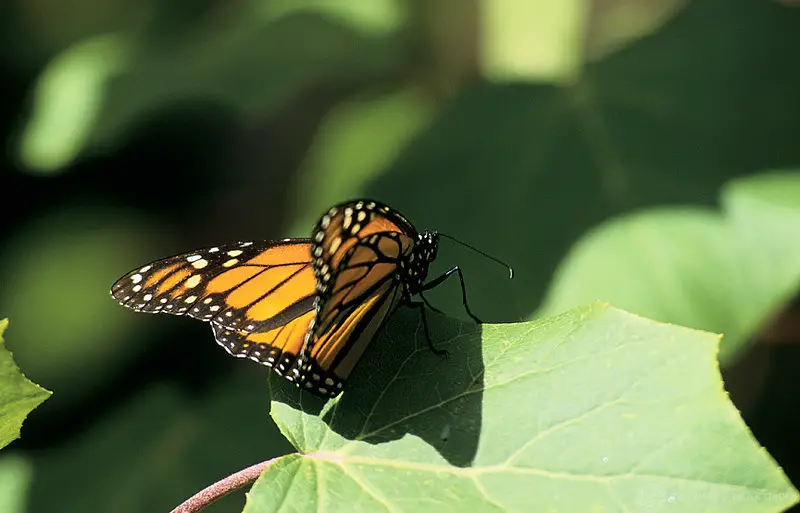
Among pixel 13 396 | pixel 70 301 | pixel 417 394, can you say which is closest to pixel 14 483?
pixel 70 301

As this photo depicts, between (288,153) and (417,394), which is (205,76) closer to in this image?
(288,153)

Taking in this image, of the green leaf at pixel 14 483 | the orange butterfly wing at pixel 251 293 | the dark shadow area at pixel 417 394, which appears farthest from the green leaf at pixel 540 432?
the green leaf at pixel 14 483

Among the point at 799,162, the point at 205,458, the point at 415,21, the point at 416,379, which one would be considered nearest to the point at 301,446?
the point at 416,379

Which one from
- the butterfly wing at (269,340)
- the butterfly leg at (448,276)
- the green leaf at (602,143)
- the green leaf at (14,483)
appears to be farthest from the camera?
the green leaf at (602,143)

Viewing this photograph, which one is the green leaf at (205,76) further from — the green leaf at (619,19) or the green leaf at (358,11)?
the green leaf at (619,19)

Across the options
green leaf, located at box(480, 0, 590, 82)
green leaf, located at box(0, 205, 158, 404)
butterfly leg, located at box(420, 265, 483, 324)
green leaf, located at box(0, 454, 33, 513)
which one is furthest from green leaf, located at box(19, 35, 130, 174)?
butterfly leg, located at box(420, 265, 483, 324)

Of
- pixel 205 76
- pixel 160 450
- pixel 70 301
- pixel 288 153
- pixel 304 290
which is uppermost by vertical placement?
pixel 205 76

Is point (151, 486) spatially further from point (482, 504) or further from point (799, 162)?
point (799, 162)
